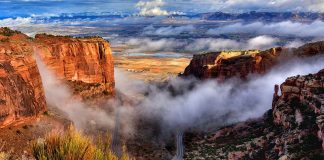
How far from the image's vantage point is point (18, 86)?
65.2 metres

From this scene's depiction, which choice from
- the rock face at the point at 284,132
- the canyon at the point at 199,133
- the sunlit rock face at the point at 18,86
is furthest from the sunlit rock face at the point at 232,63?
the sunlit rock face at the point at 18,86

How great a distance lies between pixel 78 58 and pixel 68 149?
8325cm

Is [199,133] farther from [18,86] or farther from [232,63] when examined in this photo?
[18,86]

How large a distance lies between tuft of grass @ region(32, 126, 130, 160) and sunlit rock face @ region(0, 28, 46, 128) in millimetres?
38347

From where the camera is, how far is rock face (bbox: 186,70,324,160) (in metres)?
52.0

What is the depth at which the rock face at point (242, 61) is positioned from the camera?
10630cm

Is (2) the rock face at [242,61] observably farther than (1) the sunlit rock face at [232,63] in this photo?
No

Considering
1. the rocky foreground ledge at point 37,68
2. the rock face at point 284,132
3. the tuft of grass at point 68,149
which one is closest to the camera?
the tuft of grass at point 68,149

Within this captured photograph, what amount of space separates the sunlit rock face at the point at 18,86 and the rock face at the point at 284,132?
78.6 feet

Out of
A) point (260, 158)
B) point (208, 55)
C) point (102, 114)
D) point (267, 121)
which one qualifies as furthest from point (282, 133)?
point (208, 55)

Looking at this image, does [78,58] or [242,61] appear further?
[242,61]

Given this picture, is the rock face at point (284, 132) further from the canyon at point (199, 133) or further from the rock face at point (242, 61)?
the rock face at point (242, 61)

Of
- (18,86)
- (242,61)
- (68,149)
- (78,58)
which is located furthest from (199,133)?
(68,149)

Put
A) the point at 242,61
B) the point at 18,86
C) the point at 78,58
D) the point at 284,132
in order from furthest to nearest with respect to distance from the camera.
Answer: the point at 242,61 < the point at 78,58 < the point at 18,86 < the point at 284,132
